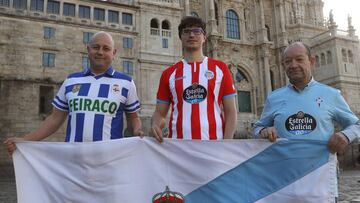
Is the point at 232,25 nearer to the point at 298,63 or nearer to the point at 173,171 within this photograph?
the point at 298,63

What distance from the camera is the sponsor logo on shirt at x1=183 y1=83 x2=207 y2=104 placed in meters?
4.87

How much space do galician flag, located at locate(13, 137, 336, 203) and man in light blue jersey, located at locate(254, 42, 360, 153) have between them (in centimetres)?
15

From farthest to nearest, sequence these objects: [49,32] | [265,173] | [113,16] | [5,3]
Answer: [113,16]
[49,32]
[5,3]
[265,173]

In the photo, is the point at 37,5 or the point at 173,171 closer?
the point at 173,171

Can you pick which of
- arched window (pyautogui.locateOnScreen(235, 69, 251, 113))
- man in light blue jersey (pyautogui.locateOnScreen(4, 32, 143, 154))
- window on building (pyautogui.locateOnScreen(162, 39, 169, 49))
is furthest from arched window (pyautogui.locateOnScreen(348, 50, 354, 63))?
man in light blue jersey (pyautogui.locateOnScreen(4, 32, 143, 154))

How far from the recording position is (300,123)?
171 inches

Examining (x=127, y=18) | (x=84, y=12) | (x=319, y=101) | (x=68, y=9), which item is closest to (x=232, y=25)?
(x=127, y=18)

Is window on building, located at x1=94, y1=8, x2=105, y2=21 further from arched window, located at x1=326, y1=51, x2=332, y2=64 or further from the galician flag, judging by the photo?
arched window, located at x1=326, y1=51, x2=332, y2=64

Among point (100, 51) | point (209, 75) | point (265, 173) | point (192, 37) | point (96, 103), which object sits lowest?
point (265, 173)

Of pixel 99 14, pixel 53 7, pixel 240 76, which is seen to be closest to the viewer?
pixel 53 7

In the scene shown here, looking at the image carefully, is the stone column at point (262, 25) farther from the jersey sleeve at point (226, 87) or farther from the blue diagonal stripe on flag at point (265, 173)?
the blue diagonal stripe on flag at point (265, 173)

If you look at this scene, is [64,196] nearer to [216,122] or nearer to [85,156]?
[85,156]

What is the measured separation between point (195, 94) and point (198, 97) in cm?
6

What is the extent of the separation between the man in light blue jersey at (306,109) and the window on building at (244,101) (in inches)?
1444
